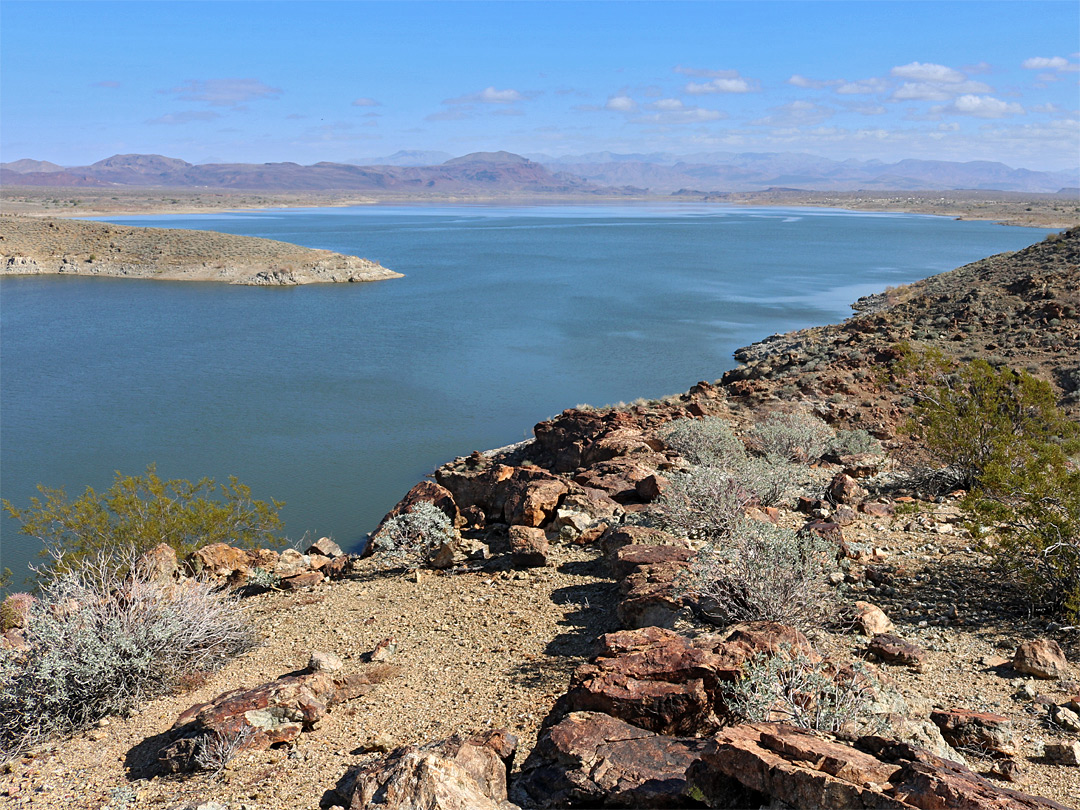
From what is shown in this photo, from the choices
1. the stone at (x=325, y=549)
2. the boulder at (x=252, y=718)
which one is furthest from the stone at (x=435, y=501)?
the boulder at (x=252, y=718)

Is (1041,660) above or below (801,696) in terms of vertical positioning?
below

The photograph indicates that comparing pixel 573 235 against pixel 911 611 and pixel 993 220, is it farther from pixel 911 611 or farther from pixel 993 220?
pixel 911 611

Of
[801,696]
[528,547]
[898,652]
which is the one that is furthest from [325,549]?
[801,696]

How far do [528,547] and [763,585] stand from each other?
9.75ft

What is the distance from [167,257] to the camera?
60.8 meters

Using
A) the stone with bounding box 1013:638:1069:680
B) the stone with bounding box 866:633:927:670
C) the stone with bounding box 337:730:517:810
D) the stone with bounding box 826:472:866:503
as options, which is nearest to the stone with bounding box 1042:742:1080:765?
the stone with bounding box 1013:638:1069:680

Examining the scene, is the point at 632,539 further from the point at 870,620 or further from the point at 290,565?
the point at 290,565

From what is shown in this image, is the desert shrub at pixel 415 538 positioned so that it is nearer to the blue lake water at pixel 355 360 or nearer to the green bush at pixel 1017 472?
the green bush at pixel 1017 472

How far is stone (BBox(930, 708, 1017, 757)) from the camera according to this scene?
4.18 m

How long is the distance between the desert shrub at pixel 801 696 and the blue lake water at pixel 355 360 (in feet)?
37.5

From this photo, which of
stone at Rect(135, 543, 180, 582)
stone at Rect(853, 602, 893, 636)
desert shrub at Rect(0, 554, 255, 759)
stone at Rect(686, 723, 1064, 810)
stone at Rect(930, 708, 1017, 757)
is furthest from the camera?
stone at Rect(135, 543, 180, 582)

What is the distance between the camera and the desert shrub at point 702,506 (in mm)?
8398

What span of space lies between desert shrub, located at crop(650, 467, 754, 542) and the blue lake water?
794cm

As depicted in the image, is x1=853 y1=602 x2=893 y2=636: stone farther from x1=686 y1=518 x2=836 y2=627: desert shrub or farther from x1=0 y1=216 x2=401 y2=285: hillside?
x1=0 y1=216 x2=401 y2=285: hillside
